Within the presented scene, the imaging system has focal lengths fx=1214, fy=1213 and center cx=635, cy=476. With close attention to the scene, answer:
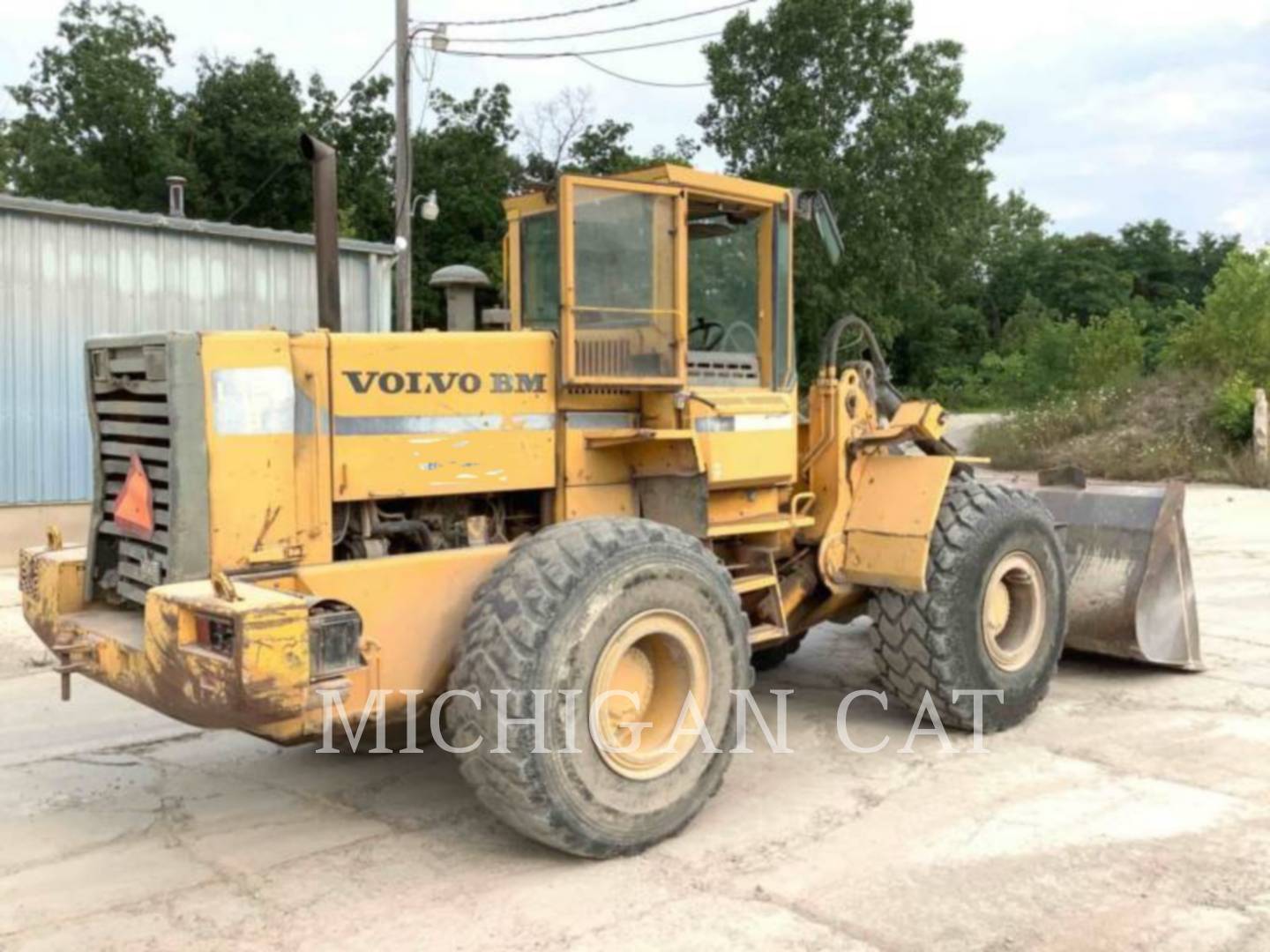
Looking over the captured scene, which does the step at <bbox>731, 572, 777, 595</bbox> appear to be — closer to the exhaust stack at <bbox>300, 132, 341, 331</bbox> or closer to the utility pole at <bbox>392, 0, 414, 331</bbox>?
the exhaust stack at <bbox>300, 132, 341, 331</bbox>

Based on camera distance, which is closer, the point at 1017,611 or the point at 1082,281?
the point at 1017,611

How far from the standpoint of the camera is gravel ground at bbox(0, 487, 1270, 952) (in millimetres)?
3807

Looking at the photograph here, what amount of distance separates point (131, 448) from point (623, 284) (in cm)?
198

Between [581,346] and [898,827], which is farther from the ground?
[581,346]

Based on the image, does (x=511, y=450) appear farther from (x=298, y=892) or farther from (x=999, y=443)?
(x=999, y=443)

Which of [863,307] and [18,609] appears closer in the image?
[18,609]

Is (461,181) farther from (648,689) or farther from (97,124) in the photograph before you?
(648,689)

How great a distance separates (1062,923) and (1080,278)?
195 ft

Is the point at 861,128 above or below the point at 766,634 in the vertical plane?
above

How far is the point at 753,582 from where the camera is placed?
5395mm

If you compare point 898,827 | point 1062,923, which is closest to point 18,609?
point 898,827

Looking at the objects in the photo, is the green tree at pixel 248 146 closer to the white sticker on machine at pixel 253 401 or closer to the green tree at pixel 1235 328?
the green tree at pixel 1235 328

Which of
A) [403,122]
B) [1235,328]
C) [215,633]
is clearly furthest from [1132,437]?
[215,633]

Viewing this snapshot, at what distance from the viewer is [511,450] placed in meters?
4.70
